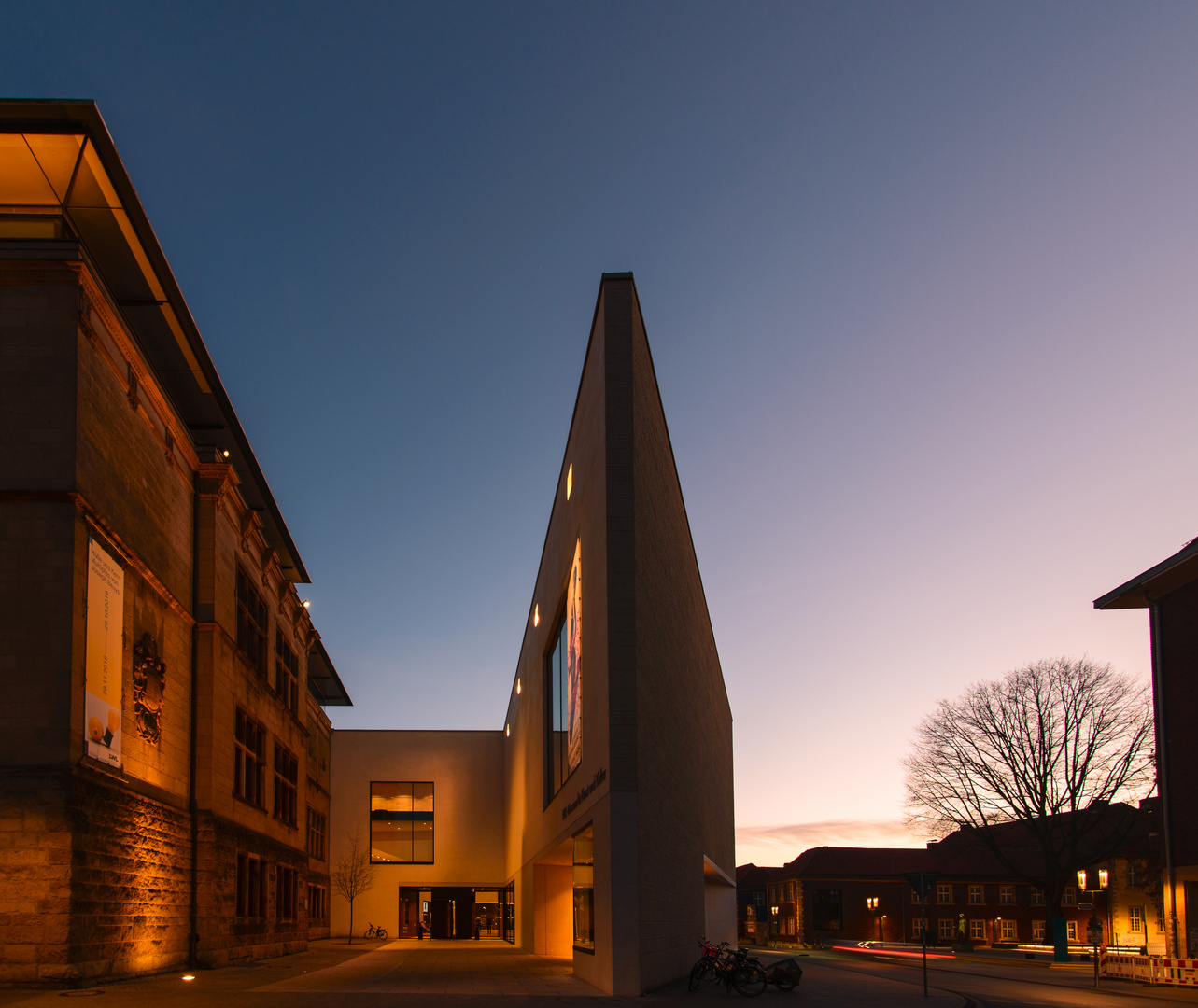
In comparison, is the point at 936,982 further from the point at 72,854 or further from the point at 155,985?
the point at 72,854

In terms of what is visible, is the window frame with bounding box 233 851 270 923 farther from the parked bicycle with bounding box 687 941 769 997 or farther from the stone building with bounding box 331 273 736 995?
the parked bicycle with bounding box 687 941 769 997

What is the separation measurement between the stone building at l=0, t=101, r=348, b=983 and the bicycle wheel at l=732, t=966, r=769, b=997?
11508 millimetres

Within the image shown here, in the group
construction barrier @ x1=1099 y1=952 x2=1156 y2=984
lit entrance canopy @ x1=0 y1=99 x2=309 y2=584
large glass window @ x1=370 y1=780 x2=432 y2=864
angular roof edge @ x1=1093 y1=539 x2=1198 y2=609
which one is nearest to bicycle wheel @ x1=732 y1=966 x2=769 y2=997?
construction barrier @ x1=1099 y1=952 x2=1156 y2=984

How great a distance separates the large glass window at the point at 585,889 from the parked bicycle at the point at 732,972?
211 cm

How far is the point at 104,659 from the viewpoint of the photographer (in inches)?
797

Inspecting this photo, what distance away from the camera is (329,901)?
58.8 m

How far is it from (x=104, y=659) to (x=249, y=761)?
1407 centimetres

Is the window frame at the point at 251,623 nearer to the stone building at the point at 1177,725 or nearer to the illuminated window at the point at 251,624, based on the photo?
the illuminated window at the point at 251,624

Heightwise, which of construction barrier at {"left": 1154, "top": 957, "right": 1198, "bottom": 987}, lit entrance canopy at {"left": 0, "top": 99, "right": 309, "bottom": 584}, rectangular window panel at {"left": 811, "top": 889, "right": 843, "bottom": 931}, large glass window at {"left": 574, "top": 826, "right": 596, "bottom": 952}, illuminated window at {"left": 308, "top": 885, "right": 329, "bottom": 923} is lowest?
rectangular window panel at {"left": 811, "top": 889, "right": 843, "bottom": 931}

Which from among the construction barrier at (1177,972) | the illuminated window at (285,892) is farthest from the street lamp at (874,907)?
the construction barrier at (1177,972)

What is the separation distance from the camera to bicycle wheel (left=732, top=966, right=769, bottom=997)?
68.6 ft

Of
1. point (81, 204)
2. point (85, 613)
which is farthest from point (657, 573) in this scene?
point (81, 204)

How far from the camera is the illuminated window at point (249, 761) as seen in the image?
31.2m

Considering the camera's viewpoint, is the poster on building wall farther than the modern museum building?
Yes
